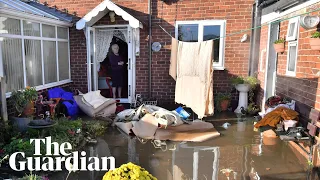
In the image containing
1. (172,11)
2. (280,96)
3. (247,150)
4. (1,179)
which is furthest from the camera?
(172,11)

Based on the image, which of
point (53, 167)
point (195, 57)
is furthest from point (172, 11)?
point (53, 167)

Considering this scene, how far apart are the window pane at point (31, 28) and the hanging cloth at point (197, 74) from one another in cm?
367

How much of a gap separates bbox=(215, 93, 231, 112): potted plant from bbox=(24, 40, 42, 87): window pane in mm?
4869

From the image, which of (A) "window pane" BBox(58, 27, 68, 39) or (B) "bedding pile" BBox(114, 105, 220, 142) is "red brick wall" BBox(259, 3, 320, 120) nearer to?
(B) "bedding pile" BBox(114, 105, 220, 142)

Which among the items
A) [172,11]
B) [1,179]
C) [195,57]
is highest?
[172,11]

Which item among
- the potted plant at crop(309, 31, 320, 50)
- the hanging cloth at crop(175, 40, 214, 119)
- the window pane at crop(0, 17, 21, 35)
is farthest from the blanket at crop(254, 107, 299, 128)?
the window pane at crop(0, 17, 21, 35)

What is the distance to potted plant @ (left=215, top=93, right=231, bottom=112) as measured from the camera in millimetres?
7457

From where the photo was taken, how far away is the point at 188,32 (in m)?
7.77

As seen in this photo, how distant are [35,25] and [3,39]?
132 centimetres

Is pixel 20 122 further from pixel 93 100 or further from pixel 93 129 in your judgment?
pixel 93 100

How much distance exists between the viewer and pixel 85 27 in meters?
7.78

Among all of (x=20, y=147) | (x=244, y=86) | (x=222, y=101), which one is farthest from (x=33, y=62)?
(x=244, y=86)

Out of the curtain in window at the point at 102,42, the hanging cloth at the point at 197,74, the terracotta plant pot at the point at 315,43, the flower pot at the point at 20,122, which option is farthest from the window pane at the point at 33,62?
the terracotta plant pot at the point at 315,43

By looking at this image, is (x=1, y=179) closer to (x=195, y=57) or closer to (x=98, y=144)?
(x=98, y=144)
